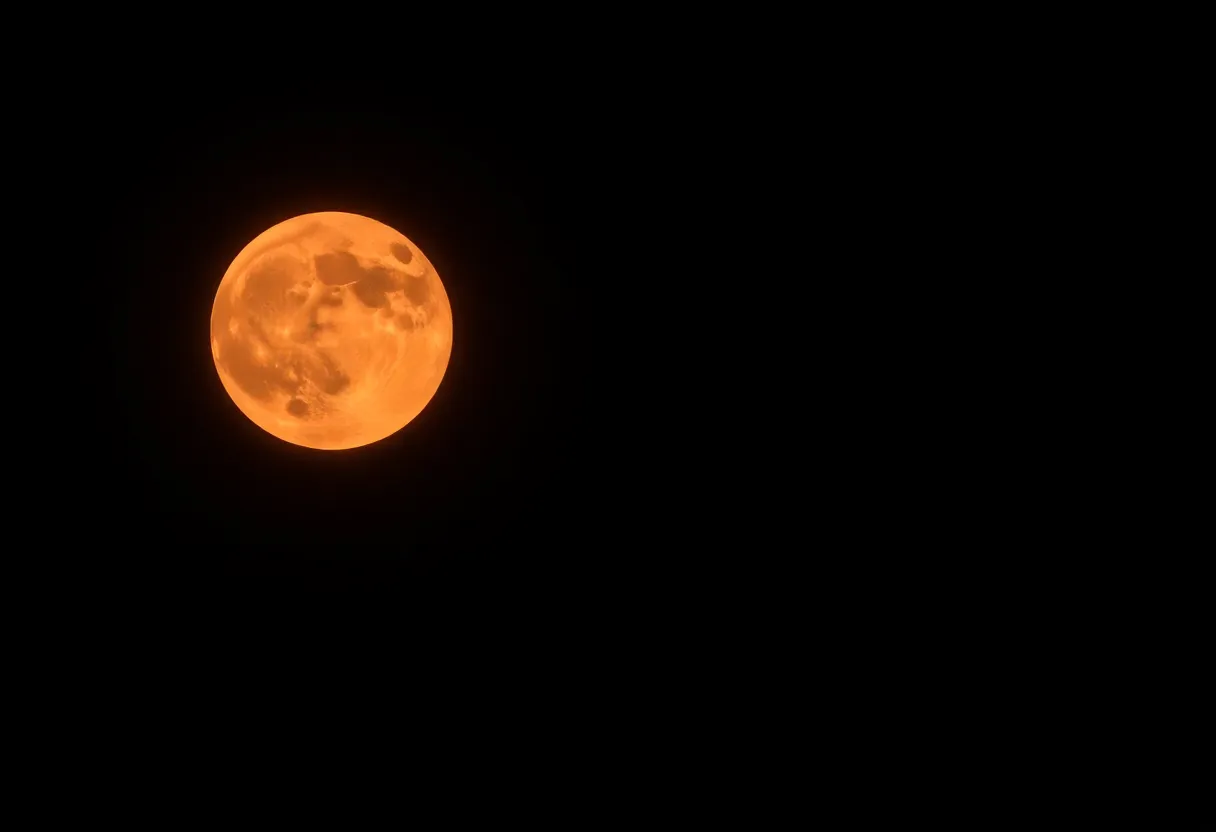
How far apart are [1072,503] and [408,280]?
11.2 ft

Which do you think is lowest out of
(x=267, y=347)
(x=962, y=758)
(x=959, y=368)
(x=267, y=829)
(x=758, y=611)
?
(x=962, y=758)

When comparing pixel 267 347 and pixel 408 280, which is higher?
pixel 408 280

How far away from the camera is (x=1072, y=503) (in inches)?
155

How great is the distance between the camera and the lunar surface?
3.17 metres

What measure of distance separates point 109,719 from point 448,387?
89.5 inches

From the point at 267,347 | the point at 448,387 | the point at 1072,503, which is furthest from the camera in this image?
the point at 1072,503

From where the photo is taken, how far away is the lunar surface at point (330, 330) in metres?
3.17

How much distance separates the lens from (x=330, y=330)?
10.3 feet

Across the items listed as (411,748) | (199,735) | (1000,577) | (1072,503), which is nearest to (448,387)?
(411,748)

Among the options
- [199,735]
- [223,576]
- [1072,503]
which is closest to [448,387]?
[223,576]

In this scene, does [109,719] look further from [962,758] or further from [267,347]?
[962,758]

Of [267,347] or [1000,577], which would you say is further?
[1000,577]

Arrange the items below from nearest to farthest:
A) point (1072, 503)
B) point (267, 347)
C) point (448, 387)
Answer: point (267, 347)
point (448, 387)
point (1072, 503)

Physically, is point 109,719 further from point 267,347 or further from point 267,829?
point 267,347
